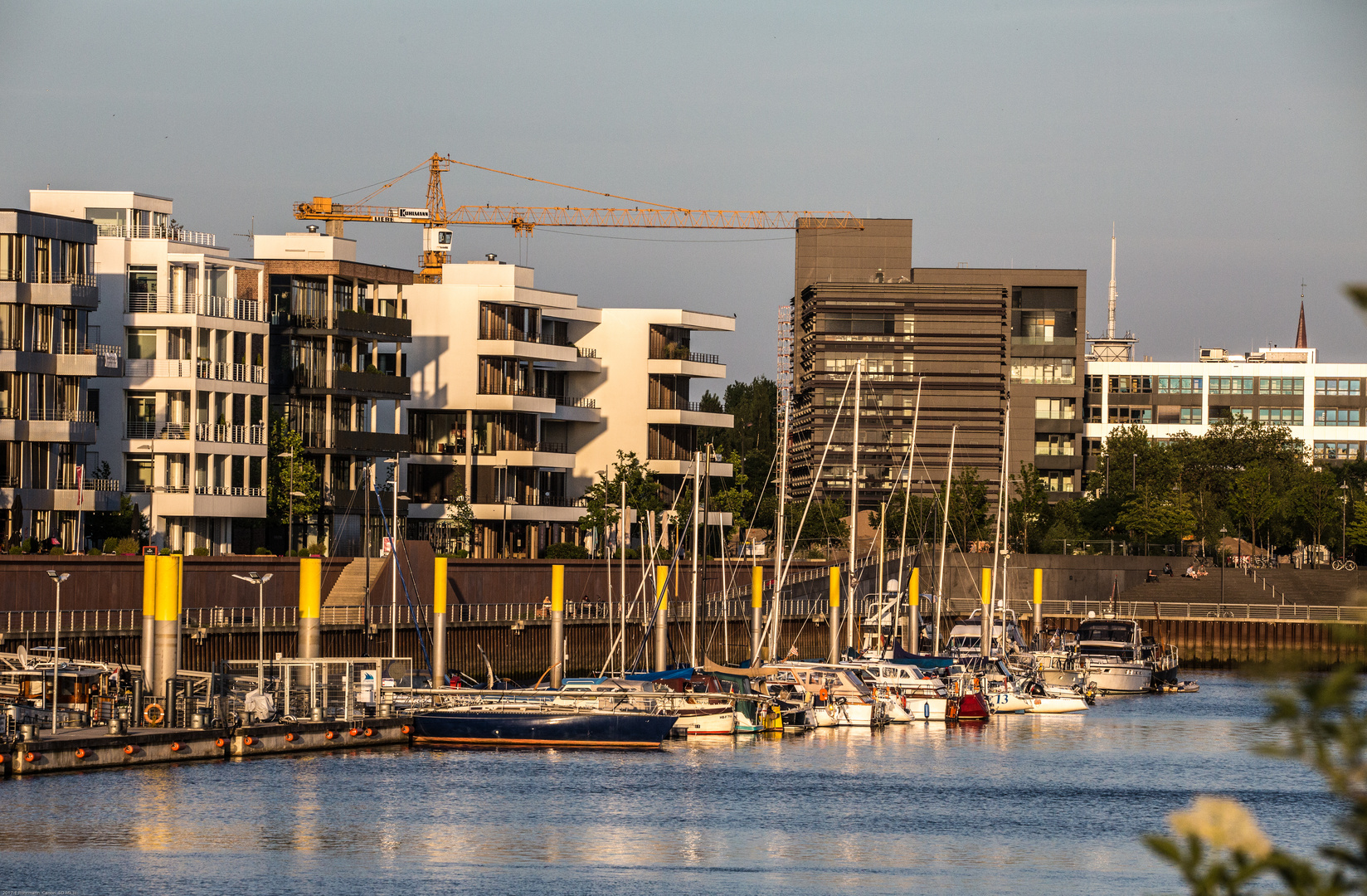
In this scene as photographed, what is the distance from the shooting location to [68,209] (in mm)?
110625

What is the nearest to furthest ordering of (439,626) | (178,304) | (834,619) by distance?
1. (439,626)
2. (834,619)
3. (178,304)

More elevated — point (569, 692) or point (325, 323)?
point (325, 323)

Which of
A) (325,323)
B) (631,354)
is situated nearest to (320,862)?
(325,323)

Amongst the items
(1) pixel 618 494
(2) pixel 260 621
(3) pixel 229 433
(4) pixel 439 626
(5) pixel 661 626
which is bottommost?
(5) pixel 661 626

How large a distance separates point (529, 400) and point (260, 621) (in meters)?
63.0

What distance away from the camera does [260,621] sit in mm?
77875

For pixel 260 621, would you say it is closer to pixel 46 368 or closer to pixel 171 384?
pixel 46 368

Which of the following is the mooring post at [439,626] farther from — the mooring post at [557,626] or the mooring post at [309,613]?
the mooring post at [309,613]

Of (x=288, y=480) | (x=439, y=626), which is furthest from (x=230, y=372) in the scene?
(x=439, y=626)

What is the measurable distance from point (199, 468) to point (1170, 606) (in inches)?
3089

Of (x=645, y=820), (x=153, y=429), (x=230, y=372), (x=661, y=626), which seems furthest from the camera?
(x=230, y=372)

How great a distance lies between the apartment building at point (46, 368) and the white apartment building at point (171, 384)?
17.7ft

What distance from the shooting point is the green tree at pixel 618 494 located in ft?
439

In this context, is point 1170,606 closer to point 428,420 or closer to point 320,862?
point 428,420
